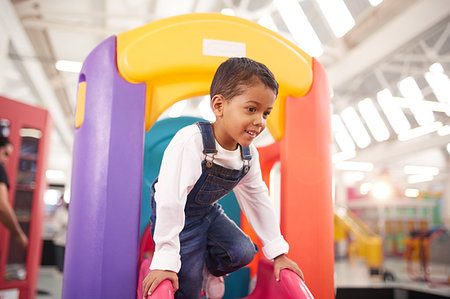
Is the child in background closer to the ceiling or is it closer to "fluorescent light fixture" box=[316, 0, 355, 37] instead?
the ceiling

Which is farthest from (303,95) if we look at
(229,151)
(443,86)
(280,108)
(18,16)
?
(443,86)

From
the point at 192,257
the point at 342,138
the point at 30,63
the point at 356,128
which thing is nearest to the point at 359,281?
the point at 192,257

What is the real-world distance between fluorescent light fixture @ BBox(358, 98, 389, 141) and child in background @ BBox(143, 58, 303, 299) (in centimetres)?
1039

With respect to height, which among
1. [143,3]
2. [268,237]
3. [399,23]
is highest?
[143,3]

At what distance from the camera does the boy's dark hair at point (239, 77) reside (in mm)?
1018

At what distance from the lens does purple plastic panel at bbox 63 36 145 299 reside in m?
1.25

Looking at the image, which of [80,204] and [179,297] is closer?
[179,297]

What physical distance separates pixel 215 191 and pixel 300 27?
5693mm

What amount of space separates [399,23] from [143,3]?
4.05m

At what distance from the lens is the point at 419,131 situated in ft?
32.4

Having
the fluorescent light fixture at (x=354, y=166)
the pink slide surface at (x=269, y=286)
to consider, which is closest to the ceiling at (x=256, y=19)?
the fluorescent light fixture at (x=354, y=166)

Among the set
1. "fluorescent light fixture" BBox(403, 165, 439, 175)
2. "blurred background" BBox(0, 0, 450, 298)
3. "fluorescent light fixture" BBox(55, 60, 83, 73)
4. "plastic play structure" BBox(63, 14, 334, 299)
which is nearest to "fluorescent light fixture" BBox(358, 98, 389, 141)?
"blurred background" BBox(0, 0, 450, 298)

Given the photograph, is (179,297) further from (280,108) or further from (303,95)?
(303,95)

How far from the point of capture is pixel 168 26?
56.1 inches
